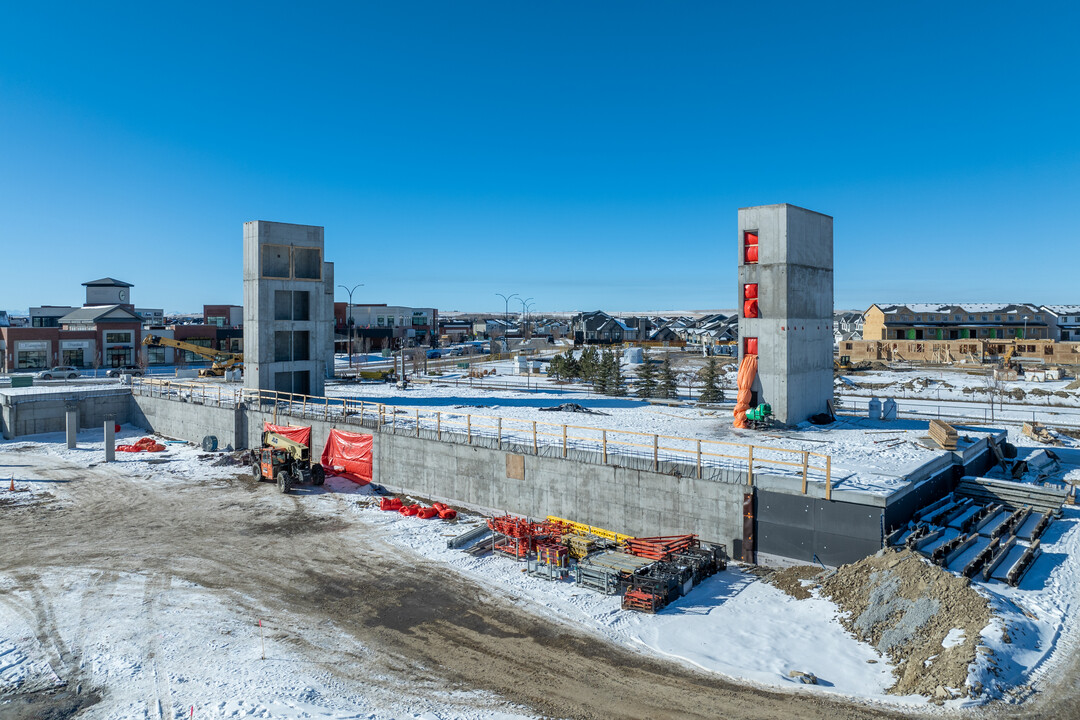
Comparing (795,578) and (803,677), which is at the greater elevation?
(795,578)

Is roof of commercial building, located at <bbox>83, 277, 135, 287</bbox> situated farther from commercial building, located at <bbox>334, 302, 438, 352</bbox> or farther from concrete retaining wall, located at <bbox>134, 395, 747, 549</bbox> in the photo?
concrete retaining wall, located at <bbox>134, 395, 747, 549</bbox>

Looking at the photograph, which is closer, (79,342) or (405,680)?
(405,680)

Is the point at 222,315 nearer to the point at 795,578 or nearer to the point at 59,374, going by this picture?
the point at 59,374

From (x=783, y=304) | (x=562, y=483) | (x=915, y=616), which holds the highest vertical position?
(x=783, y=304)

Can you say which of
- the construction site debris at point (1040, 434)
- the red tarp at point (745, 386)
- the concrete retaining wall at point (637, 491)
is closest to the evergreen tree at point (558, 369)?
the concrete retaining wall at point (637, 491)

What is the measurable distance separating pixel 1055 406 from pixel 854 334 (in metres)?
77.5

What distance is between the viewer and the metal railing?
1938 centimetres

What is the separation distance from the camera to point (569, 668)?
1282 cm

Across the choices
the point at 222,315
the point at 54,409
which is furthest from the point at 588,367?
the point at 222,315

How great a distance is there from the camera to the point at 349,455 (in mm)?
29156

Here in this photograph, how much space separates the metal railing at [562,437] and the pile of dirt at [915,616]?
2.62 m

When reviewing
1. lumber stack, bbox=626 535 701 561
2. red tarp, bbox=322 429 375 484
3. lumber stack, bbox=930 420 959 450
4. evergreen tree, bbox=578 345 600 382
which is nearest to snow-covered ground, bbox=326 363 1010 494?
lumber stack, bbox=930 420 959 450

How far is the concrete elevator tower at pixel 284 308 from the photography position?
36.5 m

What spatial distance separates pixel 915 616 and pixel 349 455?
886 inches
